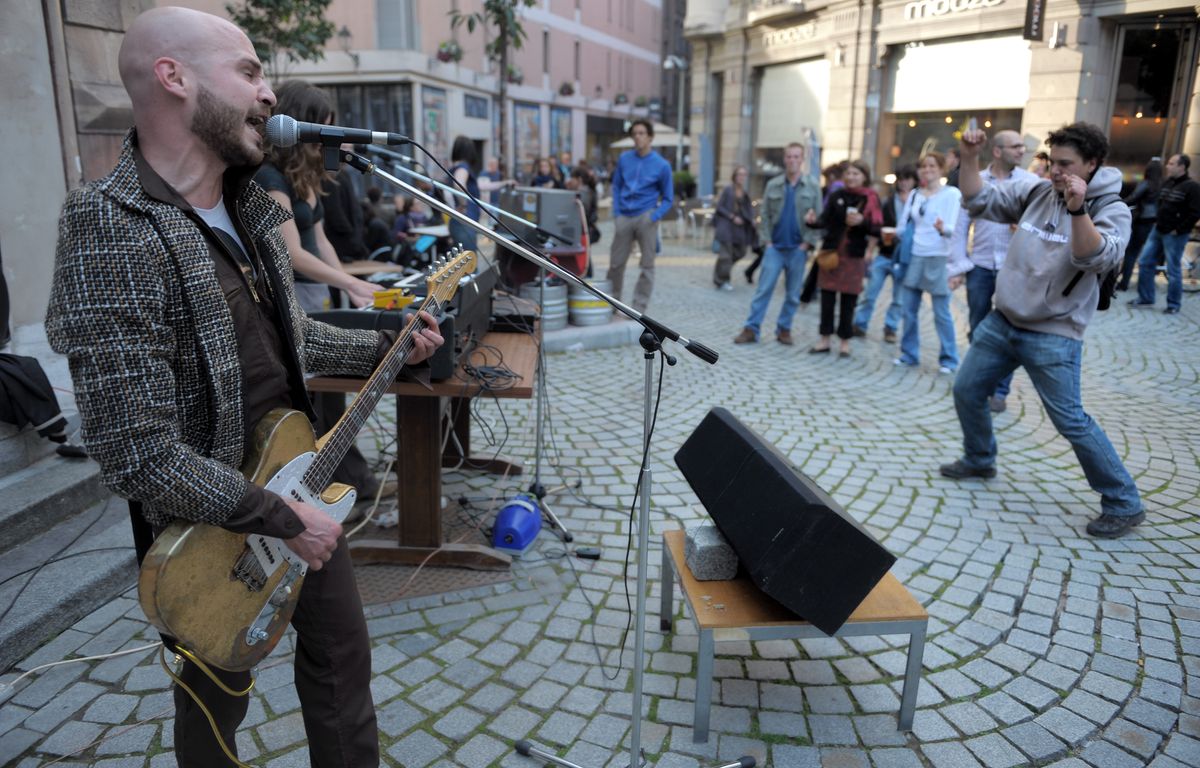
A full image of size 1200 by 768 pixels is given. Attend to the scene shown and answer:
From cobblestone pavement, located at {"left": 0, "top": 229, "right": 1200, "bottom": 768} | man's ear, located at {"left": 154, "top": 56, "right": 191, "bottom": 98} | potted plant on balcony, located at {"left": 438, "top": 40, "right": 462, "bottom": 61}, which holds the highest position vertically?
potted plant on balcony, located at {"left": 438, "top": 40, "right": 462, "bottom": 61}

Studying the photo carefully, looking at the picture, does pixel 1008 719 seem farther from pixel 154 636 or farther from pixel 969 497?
pixel 154 636

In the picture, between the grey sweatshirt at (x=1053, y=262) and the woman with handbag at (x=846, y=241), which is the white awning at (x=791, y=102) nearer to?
the woman with handbag at (x=846, y=241)

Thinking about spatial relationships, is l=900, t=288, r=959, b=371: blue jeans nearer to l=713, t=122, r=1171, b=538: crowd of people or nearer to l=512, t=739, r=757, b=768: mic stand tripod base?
l=713, t=122, r=1171, b=538: crowd of people

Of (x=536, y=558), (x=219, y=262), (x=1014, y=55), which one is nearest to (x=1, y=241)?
(x=536, y=558)

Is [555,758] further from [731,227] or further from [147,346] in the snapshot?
[731,227]

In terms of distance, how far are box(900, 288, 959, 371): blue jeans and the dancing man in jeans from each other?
1.17 meters

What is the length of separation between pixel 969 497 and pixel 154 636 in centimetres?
444

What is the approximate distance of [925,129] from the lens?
1670 centimetres

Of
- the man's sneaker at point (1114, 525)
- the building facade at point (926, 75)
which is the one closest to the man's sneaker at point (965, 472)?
the man's sneaker at point (1114, 525)

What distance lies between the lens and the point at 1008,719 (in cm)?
284

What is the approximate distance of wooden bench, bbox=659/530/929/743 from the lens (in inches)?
104

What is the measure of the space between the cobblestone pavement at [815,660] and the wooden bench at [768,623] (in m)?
0.19

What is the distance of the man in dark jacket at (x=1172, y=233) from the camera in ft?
33.2

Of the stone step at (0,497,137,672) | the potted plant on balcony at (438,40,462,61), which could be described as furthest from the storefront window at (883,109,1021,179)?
the stone step at (0,497,137,672)
